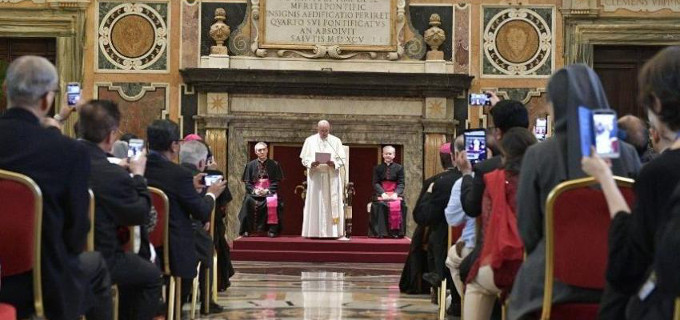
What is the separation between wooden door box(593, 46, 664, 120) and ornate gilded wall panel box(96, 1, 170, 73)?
6.15 m

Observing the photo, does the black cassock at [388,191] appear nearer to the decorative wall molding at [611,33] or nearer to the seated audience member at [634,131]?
the decorative wall molding at [611,33]

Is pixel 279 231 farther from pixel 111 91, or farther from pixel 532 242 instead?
pixel 532 242

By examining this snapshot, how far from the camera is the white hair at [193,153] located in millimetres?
8039

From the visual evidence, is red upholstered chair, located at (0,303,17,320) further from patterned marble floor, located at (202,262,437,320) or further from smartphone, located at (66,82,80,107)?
patterned marble floor, located at (202,262,437,320)

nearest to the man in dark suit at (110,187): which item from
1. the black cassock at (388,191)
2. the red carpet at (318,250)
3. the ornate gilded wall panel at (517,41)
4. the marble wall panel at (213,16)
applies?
the red carpet at (318,250)

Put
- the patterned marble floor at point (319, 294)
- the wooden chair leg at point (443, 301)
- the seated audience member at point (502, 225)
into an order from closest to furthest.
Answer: the seated audience member at point (502, 225) < the wooden chair leg at point (443, 301) < the patterned marble floor at point (319, 294)

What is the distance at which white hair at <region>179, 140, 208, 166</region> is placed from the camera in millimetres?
8039

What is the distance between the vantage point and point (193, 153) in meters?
8.02

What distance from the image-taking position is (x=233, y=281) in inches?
460

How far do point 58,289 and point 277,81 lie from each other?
41.2 feet

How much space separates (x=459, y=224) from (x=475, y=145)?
84 centimetres

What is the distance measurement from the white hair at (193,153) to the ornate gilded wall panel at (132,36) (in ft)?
29.6

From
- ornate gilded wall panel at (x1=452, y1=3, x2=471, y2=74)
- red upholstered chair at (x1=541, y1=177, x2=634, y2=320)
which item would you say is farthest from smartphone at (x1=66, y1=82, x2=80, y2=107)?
ornate gilded wall panel at (x1=452, y1=3, x2=471, y2=74)

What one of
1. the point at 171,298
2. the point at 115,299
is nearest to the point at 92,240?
the point at 115,299
